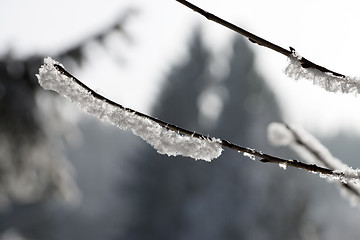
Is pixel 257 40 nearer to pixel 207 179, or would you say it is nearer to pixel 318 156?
pixel 318 156

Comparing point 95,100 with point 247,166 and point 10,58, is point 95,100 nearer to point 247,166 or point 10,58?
point 10,58

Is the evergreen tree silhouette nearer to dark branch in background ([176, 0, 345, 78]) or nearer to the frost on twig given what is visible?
the frost on twig

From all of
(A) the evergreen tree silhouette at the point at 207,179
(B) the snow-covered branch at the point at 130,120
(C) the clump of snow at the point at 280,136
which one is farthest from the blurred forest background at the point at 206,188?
(B) the snow-covered branch at the point at 130,120

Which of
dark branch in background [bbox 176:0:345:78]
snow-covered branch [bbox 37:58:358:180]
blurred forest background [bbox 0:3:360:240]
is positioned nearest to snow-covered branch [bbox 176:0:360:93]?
dark branch in background [bbox 176:0:345:78]

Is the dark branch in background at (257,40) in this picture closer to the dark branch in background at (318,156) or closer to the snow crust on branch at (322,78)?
the snow crust on branch at (322,78)

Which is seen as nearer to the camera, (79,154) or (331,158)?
(331,158)

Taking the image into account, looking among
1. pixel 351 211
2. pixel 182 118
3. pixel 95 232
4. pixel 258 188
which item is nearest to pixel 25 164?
pixel 258 188

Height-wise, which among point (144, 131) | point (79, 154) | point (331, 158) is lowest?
point (144, 131)
